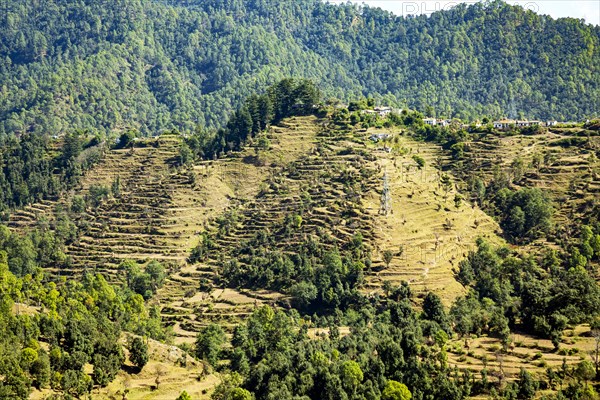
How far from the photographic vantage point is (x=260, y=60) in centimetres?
16262

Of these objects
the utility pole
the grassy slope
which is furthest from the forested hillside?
the utility pole

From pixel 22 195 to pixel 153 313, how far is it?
3691 cm

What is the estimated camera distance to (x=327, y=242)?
71875 millimetres

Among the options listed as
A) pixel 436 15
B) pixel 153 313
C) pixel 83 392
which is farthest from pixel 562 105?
pixel 83 392

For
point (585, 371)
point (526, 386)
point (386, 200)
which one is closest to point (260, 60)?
point (386, 200)

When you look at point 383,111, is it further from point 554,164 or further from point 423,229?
point 423,229

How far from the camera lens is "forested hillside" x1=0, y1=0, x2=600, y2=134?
14088 centimetres

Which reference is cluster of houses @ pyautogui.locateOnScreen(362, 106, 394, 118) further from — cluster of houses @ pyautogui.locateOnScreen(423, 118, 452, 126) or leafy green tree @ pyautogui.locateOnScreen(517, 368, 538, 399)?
leafy green tree @ pyautogui.locateOnScreen(517, 368, 538, 399)

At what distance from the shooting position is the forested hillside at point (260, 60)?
141 m

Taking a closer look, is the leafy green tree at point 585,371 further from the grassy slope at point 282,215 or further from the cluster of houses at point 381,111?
the cluster of houses at point 381,111

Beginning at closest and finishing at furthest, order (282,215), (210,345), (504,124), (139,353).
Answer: (139,353) → (210,345) → (282,215) → (504,124)

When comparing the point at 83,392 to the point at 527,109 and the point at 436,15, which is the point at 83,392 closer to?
the point at 527,109

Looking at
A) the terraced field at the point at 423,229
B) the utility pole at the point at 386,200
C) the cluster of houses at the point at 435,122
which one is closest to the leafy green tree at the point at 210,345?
the terraced field at the point at 423,229

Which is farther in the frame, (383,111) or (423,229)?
(383,111)
